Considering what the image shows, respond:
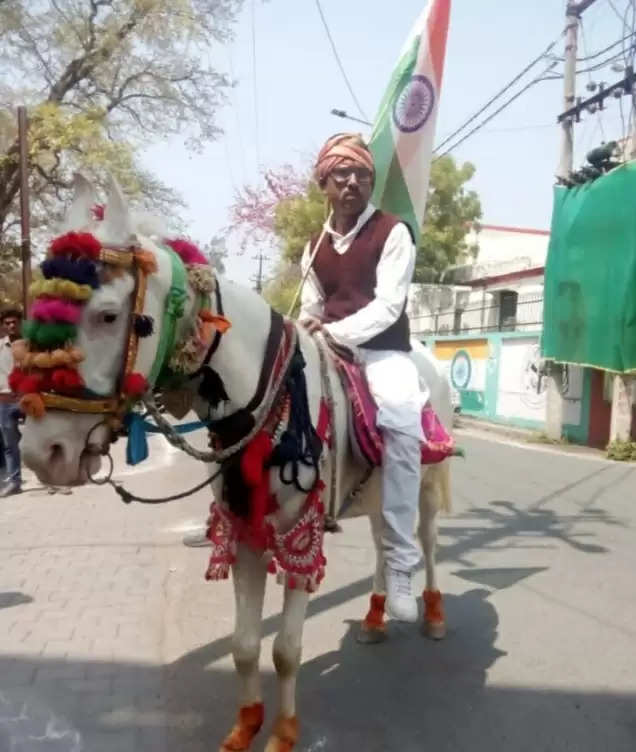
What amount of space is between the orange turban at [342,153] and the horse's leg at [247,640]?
1691 millimetres

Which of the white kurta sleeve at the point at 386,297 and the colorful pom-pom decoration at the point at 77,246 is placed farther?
the white kurta sleeve at the point at 386,297

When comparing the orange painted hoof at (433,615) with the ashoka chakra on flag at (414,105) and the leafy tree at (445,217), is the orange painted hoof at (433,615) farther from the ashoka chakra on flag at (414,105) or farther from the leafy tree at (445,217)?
the leafy tree at (445,217)

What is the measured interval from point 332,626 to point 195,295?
2716 mm

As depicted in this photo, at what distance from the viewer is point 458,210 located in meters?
28.9

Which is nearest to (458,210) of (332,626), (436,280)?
(436,280)

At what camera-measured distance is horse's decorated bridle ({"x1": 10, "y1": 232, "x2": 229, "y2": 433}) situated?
2111mm

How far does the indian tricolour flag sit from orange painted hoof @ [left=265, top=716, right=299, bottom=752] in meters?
2.99

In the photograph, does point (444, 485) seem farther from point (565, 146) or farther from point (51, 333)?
point (565, 146)

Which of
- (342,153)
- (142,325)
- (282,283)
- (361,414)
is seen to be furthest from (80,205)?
(282,283)

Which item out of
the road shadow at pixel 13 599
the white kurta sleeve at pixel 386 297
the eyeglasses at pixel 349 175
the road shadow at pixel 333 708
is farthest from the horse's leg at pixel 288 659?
the road shadow at pixel 13 599

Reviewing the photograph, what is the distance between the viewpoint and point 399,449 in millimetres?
3102

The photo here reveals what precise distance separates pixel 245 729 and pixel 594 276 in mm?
12157

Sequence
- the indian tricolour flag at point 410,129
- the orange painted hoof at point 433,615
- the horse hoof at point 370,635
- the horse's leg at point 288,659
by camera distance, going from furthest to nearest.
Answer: the indian tricolour flag at point 410,129, the orange painted hoof at point 433,615, the horse hoof at point 370,635, the horse's leg at point 288,659

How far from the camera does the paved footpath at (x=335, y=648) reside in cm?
316
